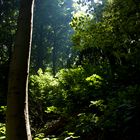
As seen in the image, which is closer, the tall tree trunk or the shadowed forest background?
the tall tree trunk

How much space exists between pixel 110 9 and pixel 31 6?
8.91 metres

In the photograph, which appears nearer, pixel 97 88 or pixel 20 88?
pixel 20 88

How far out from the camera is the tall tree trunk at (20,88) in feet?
12.4

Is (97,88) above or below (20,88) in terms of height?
above

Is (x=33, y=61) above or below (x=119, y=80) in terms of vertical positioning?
above

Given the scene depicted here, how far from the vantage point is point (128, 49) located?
12.8m

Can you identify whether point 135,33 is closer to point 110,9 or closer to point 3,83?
point 110,9

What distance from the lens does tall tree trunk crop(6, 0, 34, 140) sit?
3779mm

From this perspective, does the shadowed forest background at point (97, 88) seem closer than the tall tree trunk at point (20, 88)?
No

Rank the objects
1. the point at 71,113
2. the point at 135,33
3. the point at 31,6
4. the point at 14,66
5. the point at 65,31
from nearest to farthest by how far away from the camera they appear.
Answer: the point at 14,66, the point at 31,6, the point at 71,113, the point at 135,33, the point at 65,31

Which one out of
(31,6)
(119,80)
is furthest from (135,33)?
(31,6)

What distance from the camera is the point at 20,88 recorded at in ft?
12.7

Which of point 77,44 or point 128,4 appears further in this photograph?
point 77,44

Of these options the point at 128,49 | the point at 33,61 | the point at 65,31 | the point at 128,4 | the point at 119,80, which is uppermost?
the point at 65,31
